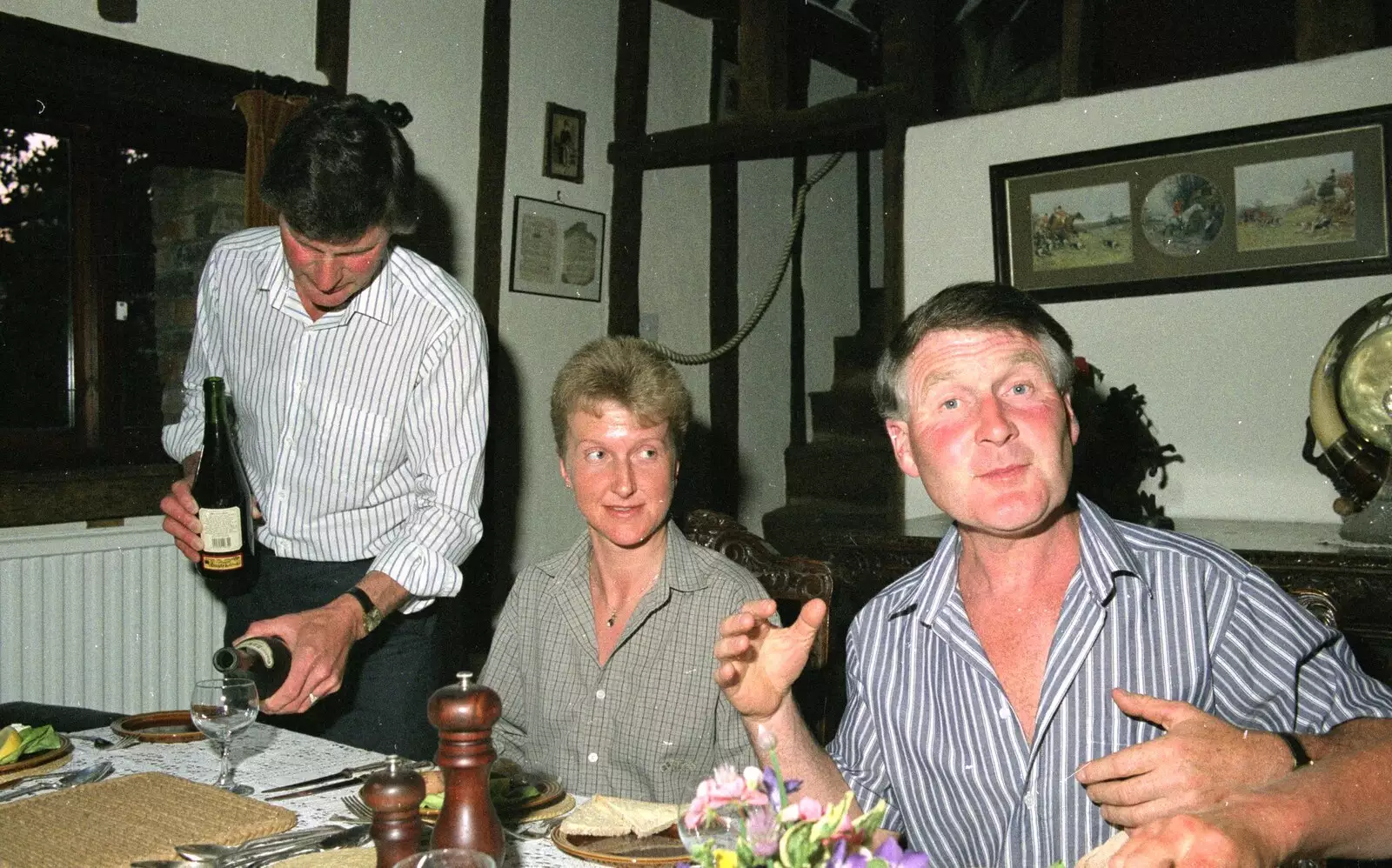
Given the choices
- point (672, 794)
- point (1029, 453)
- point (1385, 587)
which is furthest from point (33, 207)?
point (1385, 587)

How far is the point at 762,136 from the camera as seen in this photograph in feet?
15.9

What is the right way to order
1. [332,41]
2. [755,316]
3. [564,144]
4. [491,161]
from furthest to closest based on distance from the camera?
[755,316] < [564,144] < [491,161] < [332,41]

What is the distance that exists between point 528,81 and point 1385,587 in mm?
3753

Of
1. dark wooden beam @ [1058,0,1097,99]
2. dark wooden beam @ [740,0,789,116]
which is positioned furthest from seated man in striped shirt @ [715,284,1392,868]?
dark wooden beam @ [740,0,789,116]

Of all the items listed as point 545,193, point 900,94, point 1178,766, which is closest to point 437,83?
point 545,193

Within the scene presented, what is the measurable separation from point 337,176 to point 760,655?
1.22 m

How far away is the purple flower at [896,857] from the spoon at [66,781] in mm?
1195

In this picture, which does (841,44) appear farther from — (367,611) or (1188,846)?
(1188,846)

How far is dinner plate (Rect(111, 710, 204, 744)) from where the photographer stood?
1.71 m

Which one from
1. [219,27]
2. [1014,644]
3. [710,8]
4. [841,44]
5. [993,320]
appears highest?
[841,44]

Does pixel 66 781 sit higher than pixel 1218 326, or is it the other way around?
pixel 1218 326

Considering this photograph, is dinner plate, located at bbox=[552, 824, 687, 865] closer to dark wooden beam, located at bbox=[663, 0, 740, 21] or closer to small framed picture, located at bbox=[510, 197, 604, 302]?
small framed picture, located at bbox=[510, 197, 604, 302]

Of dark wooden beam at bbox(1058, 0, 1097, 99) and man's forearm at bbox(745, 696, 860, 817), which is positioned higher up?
dark wooden beam at bbox(1058, 0, 1097, 99)

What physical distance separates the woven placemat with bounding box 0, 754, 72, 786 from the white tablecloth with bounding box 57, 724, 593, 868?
13mm
